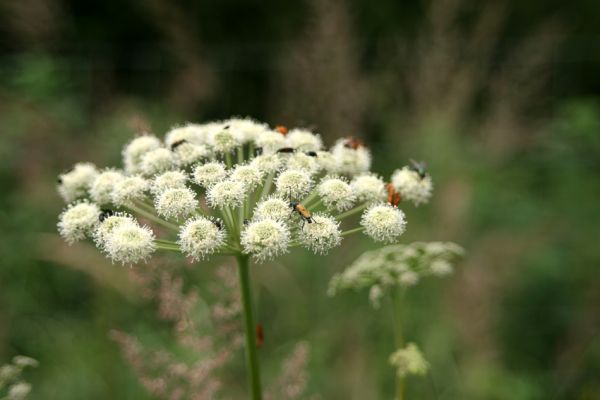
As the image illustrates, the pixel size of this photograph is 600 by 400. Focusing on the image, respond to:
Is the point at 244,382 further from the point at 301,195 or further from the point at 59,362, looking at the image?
the point at 301,195

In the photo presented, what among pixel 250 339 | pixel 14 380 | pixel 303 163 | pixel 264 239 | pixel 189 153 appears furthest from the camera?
pixel 189 153

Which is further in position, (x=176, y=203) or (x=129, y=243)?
(x=176, y=203)

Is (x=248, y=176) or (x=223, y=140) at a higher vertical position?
(x=223, y=140)

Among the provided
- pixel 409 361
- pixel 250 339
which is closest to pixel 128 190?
pixel 250 339

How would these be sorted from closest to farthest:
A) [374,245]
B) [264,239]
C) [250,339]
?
[264,239] < [250,339] < [374,245]

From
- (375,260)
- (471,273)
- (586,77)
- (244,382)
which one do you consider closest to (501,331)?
(471,273)

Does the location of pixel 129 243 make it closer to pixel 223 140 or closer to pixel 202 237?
pixel 202 237
